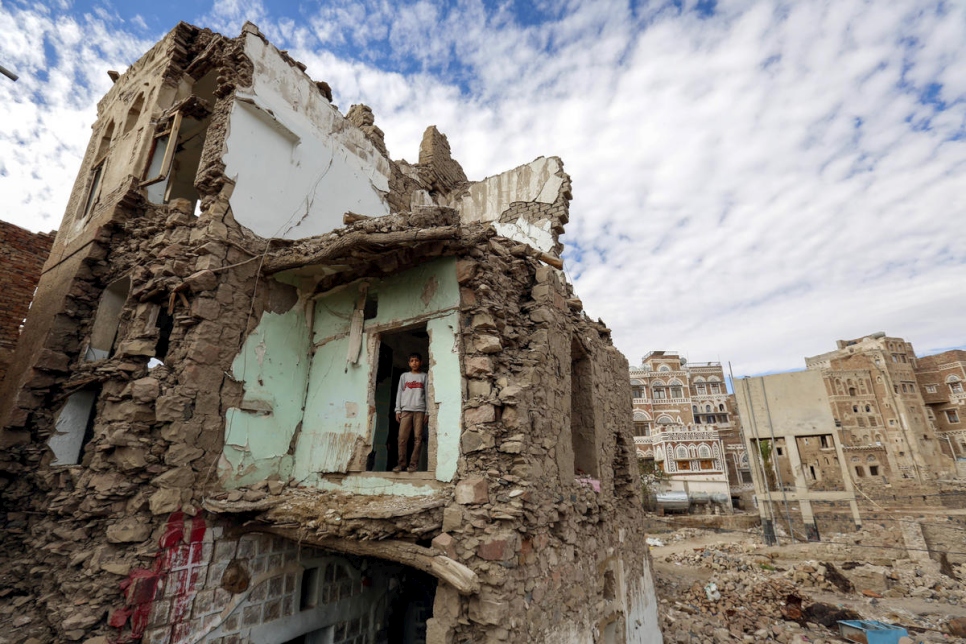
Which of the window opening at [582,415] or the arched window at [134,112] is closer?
the window opening at [582,415]

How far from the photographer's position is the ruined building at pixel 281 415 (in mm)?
4730

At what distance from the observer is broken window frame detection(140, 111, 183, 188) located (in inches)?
281

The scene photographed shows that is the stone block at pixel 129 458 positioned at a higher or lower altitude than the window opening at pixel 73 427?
lower

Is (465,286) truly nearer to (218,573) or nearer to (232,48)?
(218,573)

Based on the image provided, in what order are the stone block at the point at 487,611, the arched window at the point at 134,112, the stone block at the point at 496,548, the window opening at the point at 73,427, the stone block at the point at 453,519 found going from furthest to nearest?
1. the arched window at the point at 134,112
2. the window opening at the point at 73,427
3. the stone block at the point at 453,519
4. the stone block at the point at 496,548
5. the stone block at the point at 487,611

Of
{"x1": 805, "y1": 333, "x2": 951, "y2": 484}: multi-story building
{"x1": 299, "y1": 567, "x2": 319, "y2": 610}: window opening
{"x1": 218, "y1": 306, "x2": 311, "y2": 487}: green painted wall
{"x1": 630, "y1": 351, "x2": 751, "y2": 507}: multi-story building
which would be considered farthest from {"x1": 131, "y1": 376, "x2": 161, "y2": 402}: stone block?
{"x1": 805, "y1": 333, "x2": 951, "y2": 484}: multi-story building

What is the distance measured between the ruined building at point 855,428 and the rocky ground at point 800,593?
418 centimetres

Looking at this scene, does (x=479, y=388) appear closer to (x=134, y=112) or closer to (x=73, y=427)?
(x=73, y=427)

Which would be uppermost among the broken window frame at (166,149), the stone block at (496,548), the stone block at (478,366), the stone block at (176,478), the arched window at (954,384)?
the arched window at (954,384)

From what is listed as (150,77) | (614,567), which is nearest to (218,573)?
(614,567)

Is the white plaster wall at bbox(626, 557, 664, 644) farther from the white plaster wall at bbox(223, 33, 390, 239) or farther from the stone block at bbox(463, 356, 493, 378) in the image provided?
the white plaster wall at bbox(223, 33, 390, 239)

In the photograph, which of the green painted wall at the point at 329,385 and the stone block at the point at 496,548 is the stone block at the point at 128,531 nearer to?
the green painted wall at the point at 329,385

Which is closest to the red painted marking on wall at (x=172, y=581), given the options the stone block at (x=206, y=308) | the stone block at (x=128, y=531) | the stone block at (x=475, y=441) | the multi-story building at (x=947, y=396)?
the stone block at (x=128, y=531)

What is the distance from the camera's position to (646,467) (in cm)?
3703
